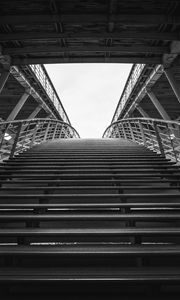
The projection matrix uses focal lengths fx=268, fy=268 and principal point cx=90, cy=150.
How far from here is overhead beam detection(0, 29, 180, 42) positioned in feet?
24.0

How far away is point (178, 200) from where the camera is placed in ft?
9.95

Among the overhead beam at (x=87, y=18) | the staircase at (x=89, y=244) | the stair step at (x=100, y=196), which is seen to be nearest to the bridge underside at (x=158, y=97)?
the overhead beam at (x=87, y=18)

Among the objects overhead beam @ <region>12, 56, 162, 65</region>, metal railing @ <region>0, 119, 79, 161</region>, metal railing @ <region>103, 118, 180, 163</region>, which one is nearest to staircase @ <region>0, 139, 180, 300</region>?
metal railing @ <region>103, 118, 180, 163</region>

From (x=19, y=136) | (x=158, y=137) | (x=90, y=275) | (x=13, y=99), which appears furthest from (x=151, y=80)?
(x=90, y=275)

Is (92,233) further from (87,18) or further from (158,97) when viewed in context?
(158,97)

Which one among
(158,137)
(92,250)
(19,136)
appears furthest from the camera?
(19,136)

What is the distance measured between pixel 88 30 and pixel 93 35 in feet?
0.74

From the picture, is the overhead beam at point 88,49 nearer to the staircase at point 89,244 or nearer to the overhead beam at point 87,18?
the overhead beam at point 87,18

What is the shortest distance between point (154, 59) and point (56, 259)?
27.0 feet

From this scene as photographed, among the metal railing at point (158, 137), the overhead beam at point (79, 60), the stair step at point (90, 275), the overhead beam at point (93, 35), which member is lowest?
the stair step at point (90, 275)

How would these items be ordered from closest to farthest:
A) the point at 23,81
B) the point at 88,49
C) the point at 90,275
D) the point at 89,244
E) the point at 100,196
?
the point at 90,275, the point at 89,244, the point at 100,196, the point at 88,49, the point at 23,81

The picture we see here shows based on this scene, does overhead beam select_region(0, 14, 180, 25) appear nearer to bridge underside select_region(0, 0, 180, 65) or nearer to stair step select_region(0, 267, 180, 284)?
bridge underside select_region(0, 0, 180, 65)

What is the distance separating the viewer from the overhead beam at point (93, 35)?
24.0ft

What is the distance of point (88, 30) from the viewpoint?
7504 millimetres
